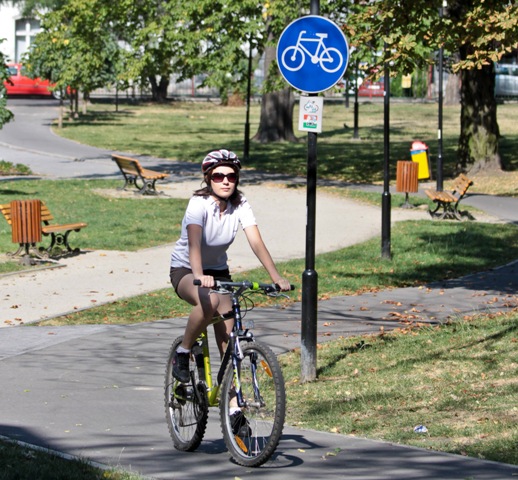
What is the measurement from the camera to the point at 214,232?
6.68 metres

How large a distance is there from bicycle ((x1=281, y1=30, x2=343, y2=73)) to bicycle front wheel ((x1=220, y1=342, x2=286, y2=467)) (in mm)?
3292

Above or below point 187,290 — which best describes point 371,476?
below

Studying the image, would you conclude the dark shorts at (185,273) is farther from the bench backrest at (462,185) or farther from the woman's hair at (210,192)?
the bench backrest at (462,185)

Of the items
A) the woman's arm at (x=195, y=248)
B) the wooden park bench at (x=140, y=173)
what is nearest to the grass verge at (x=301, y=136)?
the wooden park bench at (x=140, y=173)

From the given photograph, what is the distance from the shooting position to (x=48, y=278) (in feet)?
48.2

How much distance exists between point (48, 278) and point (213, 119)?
4267cm

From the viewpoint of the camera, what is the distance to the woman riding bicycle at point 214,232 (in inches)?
260

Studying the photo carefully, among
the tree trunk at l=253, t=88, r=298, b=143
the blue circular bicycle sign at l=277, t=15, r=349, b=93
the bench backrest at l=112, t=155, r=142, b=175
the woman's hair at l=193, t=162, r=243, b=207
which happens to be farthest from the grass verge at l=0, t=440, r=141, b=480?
the tree trunk at l=253, t=88, r=298, b=143

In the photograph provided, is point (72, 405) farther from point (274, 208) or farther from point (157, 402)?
point (274, 208)

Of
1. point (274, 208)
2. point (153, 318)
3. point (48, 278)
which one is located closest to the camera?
point (153, 318)

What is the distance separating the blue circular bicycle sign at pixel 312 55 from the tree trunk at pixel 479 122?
62.1 ft

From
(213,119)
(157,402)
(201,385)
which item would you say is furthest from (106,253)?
(213,119)

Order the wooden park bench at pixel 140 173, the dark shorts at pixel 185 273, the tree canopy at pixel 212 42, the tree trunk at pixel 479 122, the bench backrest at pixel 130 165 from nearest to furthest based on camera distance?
1. the dark shorts at pixel 185 273
2. the bench backrest at pixel 130 165
3. the wooden park bench at pixel 140 173
4. the tree canopy at pixel 212 42
5. the tree trunk at pixel 479 122

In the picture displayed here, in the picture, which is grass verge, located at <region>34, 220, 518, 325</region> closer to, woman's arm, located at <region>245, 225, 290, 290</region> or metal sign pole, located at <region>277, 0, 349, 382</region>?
metal sign pole, located at <region>277, 0, 349, 382</region>
